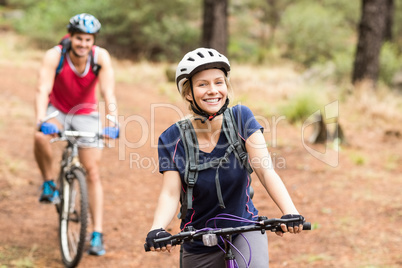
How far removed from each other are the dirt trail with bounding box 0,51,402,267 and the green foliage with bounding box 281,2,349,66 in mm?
14135

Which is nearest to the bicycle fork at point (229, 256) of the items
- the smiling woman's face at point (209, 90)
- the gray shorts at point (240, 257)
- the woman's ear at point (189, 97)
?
the gray shorts at point (240, 257)

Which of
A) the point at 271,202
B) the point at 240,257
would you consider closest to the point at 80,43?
the point at 240,257

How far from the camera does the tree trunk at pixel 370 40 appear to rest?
41.1 feet

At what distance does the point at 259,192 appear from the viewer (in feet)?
24.9

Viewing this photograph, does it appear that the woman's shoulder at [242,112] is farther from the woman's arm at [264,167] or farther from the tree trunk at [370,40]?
the tree trunk at [370,40]

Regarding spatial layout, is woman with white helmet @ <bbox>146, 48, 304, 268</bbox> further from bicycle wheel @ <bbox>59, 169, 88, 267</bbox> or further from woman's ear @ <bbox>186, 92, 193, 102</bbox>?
bicycle wheel @ <bbox>59, 169, 88, 267</bbox>

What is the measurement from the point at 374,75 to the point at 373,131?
2727mm

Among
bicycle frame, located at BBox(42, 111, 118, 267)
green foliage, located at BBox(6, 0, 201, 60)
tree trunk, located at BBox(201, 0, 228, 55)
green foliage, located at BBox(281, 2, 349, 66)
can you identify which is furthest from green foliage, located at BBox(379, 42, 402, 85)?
bicycle frame, located at BBox(42, 111, 118, 267)

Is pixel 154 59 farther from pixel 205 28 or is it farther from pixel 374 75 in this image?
pixel 374 75

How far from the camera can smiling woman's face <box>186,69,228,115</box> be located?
2.91 meters

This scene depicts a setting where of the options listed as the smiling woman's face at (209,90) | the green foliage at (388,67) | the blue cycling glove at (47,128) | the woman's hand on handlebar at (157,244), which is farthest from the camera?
the green foliage at (388,67)

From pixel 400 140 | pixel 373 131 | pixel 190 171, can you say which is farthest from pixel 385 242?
pixel 373 131

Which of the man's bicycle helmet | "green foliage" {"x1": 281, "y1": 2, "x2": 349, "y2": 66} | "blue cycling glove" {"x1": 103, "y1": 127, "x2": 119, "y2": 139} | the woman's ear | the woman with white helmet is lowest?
the woman with white helmet

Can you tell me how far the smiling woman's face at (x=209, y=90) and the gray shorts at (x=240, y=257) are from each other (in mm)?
786
